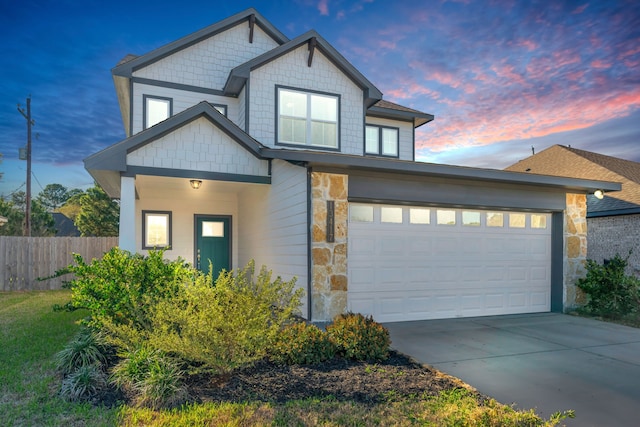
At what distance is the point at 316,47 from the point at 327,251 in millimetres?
6333

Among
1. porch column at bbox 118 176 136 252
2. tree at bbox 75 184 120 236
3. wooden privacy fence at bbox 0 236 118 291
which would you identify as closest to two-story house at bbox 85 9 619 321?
porch column at bbox 118 176 136 252

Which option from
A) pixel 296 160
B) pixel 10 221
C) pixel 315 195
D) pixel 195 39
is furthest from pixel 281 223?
pixel 10 221

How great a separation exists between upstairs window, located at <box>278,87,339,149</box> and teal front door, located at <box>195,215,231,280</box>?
3.45 meters

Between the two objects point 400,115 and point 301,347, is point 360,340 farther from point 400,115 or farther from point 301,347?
point 400,115

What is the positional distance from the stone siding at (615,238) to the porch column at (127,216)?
14.1 m

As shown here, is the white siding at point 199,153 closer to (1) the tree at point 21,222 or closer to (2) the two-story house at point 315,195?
(2) the two-story house at point 315,195

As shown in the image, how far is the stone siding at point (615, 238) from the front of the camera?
13.0 metres

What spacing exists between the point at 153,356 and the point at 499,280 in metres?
7.42

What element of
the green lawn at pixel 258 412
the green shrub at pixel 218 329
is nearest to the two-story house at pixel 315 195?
the green shrub at pixel 218 329

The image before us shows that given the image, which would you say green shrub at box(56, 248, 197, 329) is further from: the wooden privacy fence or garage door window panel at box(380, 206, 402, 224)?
the wooden privacy fence

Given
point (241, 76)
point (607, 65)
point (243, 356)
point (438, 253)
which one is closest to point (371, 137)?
point (241, 76)

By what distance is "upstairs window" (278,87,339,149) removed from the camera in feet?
35.1

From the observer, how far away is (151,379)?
400cm

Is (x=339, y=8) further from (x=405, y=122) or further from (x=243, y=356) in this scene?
(x=243, y=356)
